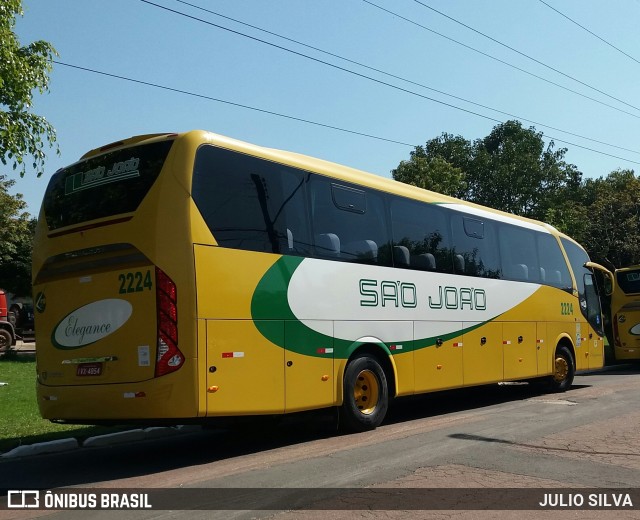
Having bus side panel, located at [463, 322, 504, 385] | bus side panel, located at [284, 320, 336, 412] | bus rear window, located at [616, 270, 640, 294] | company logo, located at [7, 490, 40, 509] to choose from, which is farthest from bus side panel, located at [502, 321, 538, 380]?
company logo, located at [7, 490, 40, 509]

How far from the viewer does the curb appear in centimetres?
847

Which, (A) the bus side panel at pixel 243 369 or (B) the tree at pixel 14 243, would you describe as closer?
A: (A) the bus side panel at pixel 243 369

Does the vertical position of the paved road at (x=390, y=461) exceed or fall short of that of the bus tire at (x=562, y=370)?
it falls short

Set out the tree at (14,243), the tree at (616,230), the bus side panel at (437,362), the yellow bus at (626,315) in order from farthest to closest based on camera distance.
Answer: the tree at (14,243) → the tree at (616,230) → the yellow bus at (626,315) → the bus side panel at (437,362)

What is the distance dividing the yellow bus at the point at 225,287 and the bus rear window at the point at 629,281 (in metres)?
12.7

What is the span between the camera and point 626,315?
2109 centimetres

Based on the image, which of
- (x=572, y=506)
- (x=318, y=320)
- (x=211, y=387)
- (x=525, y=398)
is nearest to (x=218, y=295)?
(x=211, y=387)

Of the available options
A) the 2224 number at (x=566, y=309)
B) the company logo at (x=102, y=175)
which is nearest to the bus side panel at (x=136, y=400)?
the company logo at (x=102, y=175)

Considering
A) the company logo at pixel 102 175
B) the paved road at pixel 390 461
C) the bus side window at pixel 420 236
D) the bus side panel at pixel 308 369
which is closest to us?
the paved road at pixel 390 461

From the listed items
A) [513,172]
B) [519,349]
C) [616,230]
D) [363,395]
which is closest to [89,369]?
[363,395]

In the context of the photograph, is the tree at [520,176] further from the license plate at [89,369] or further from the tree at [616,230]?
the license plate at [89,369]

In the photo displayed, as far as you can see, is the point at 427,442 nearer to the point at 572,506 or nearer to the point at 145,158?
the point at 572,506

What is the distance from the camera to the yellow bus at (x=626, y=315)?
20828 mm

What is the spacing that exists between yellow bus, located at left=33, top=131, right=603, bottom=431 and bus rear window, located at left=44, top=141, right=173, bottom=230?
0.02 meters
